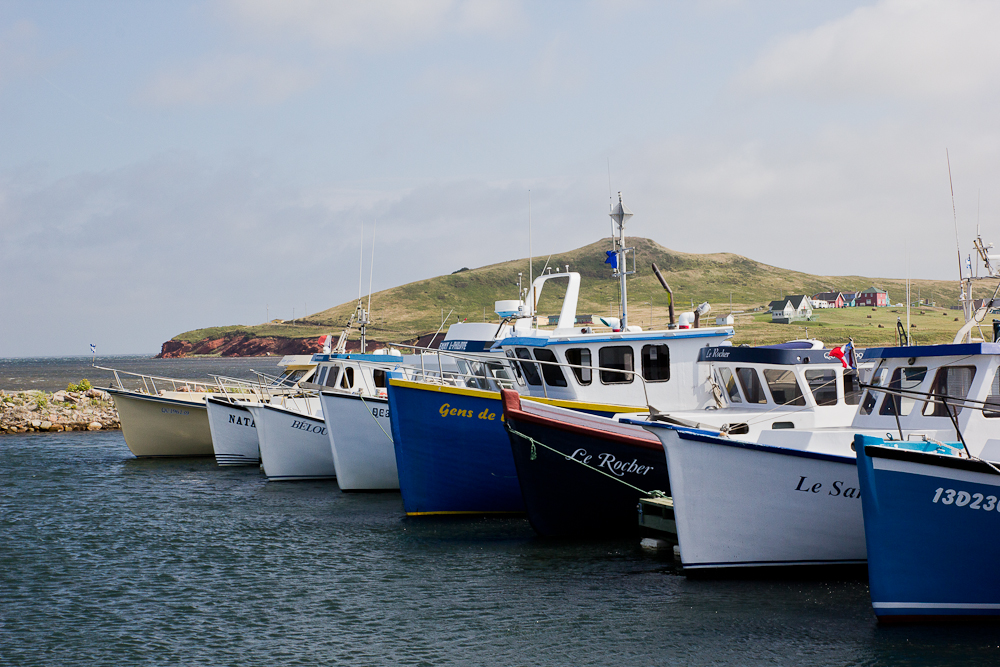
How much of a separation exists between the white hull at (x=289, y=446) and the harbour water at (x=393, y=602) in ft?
16.1

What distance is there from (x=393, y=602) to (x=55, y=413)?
35084mm

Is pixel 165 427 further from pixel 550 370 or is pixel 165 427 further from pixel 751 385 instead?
pixel 751 385

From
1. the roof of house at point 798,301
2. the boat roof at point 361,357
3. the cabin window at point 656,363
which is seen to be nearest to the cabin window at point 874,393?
the cabin window at point 656,363

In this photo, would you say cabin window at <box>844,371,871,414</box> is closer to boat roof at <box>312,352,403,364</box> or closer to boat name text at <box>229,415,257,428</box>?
boat roof at <box>312,352,403,364</box>

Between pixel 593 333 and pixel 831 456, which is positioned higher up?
pixel 593 333

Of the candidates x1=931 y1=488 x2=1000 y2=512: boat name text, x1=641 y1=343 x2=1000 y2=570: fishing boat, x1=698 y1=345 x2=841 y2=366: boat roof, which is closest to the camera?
x1=931 y1=488 x2=1000 y2=512: boat name text

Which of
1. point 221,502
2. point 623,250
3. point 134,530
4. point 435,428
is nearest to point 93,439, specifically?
point 221,502

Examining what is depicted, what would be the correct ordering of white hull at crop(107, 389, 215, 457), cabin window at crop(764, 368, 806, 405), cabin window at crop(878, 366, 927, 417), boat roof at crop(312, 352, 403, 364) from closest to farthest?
1. cabin window at crop(878, 366, 927, 417)
2. cabin window at crop(764, 368, 806, 405)
3. boat roof at crop(312, 352, 403, 364)
4. white hull at crop(107, 389, 215, 457)

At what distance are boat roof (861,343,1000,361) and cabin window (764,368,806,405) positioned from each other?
2.71 meters

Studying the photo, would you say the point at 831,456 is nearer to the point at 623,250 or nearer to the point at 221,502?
the point at 623,250

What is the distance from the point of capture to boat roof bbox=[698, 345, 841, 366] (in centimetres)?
1495

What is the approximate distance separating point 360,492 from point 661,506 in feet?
31.3

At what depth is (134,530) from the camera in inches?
689

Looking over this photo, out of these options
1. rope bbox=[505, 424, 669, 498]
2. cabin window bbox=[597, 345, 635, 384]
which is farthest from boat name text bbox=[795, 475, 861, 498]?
cabin window bbox=[597, 345, 635, 384]
